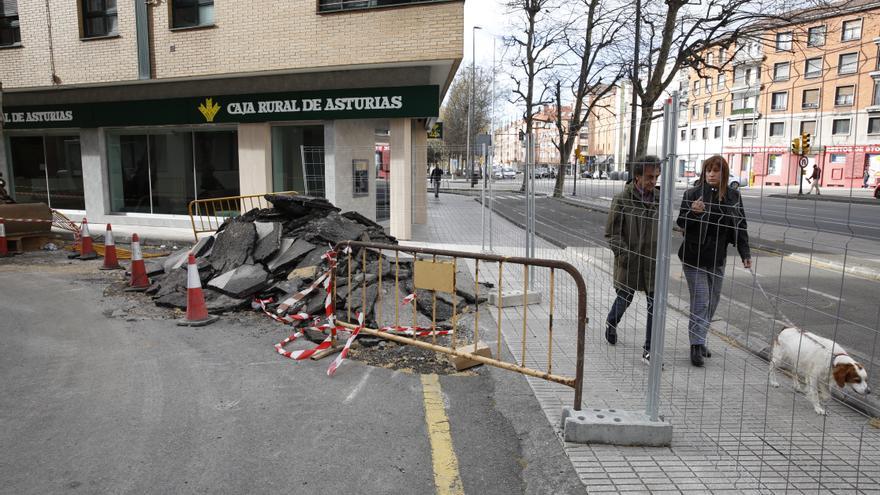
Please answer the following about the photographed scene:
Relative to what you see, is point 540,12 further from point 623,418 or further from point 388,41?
point 623,418

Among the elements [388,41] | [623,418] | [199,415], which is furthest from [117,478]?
[388,41]

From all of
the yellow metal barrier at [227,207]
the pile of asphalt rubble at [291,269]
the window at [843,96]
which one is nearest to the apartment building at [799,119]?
the window at [843,96]

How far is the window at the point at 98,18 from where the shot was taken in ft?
Result: 50.8

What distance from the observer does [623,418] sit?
3.74 metres

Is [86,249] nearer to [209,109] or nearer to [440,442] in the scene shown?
[209,109]

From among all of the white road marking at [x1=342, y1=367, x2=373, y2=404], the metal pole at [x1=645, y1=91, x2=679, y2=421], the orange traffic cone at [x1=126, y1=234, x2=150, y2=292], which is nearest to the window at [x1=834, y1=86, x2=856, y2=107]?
the metal pole at [x1=645, y1=91, x2=679, y2=421]

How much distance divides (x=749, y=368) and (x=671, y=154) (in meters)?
2.79

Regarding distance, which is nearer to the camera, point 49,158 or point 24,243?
point 24,243

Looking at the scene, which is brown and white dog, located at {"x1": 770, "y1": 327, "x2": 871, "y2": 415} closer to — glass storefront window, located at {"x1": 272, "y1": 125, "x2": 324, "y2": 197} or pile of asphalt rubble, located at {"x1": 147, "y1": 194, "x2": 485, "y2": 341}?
pile of asphalt rubble, located at {"x1": 147, "y1": 194, "x2": 485, "y2": 341}

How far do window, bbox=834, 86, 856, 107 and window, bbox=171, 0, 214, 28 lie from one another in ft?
48.3

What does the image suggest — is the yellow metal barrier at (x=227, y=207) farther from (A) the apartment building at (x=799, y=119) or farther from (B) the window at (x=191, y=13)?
(A) the apartment building at (x=799, y=119)

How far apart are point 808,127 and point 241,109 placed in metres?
14.1

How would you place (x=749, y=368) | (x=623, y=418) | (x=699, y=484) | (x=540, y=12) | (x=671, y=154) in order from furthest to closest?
(x=540, y=12) → (x=749, y=368) → (x=623, y=418) → (x=671, y=154) → (x=699, y=484)

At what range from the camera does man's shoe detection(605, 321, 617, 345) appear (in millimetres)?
5734
